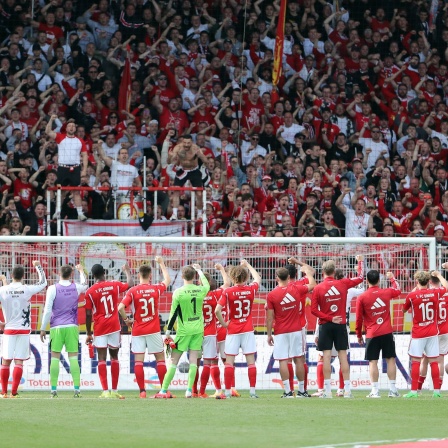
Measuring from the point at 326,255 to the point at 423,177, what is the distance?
21.4 feet

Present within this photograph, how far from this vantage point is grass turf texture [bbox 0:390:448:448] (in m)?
10.6

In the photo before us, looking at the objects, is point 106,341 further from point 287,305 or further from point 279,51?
point 279,51

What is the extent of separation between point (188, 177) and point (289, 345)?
7.52 meters

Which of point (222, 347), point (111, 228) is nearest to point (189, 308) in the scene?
point (222, 347)

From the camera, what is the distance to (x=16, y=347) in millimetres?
16016

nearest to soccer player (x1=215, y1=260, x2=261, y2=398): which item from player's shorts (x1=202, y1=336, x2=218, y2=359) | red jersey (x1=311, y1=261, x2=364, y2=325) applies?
player's shorts (x1=202, y1=336, x2=218, y2=359)

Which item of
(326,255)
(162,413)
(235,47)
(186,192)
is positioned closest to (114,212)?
(186,192)

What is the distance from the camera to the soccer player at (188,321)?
15242mm

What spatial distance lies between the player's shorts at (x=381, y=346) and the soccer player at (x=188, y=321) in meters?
2.45

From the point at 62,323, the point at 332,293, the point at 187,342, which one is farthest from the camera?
the point at 62,323

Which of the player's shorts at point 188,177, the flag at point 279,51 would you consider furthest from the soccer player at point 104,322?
the flag at point 279,51

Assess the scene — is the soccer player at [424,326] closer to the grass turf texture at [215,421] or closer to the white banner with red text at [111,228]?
the grass turf texture at [215,421]

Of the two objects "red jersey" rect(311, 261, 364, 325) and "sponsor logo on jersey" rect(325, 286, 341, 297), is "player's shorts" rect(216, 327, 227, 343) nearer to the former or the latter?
"red jersey" rect(311, 261, 364, 325)

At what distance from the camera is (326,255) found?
18.6 meters
